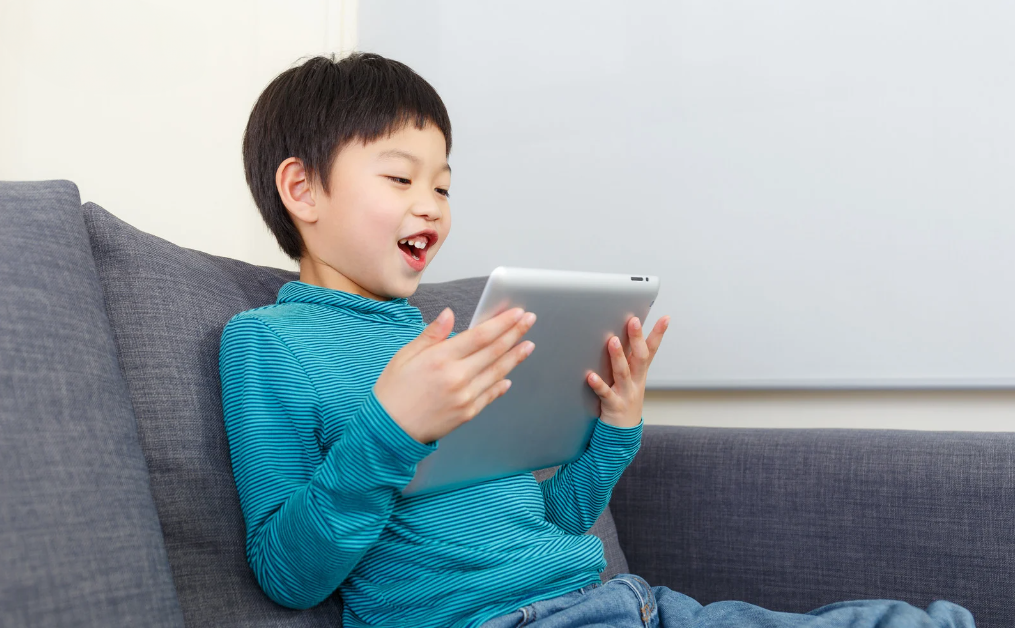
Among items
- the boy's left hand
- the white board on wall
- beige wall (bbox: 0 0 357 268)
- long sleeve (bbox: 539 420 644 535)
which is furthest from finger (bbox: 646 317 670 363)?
beige wall (bbox: 0 0 357 268)

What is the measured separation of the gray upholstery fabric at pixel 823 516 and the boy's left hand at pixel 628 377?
0.96ft

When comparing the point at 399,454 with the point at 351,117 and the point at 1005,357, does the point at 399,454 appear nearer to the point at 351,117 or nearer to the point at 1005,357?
the point at 351,117

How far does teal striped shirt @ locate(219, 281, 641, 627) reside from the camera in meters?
0.71

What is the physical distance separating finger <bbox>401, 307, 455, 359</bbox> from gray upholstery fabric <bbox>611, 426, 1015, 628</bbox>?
0.64m

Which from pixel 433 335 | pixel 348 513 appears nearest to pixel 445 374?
pixel 433 335

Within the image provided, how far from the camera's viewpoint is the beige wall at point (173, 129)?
4.63ft

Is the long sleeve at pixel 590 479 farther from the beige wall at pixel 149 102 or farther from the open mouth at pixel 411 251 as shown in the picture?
the beige wall at pixel 149 102

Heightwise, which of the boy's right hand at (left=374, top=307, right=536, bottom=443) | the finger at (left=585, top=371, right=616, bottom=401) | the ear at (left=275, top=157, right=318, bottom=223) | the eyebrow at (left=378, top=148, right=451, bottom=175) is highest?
the eyebrow at (left=378, top=148, right=451, bottom=175)

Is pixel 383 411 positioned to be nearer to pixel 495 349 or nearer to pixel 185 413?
pixel 495 349

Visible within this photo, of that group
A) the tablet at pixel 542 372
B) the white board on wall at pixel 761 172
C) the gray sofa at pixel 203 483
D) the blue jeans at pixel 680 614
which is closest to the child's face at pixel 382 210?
the gray sofa at pixel 203 483

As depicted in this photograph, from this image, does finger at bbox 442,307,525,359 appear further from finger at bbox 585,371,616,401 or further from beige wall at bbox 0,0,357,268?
beige wall at bbox 0,0,357,268

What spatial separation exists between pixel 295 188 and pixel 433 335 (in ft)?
1.35

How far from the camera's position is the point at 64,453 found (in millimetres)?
623

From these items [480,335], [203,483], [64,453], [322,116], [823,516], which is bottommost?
[823,516]
